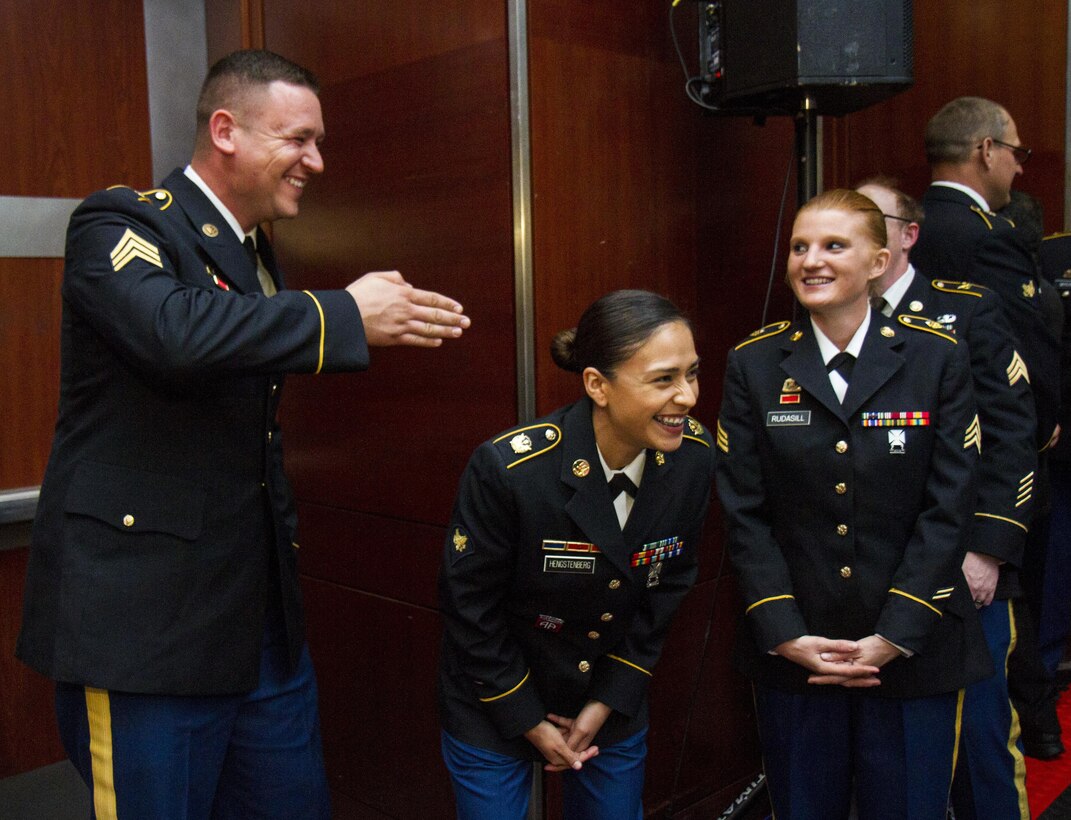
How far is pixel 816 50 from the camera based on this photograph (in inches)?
95.3

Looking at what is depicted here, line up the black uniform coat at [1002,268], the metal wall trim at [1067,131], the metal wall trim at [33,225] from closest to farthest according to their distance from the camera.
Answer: the metal wall trim at [33,225], the black uniform coat at [1002,268], the metal wall trim at [1067,131]

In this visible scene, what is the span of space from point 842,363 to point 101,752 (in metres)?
Result: 1.50

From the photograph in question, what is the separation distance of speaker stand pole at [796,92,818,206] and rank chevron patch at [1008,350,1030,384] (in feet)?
1.95

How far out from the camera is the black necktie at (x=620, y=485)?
6.47ft

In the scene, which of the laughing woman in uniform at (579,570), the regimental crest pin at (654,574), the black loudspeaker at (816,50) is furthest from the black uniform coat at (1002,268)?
the regimental crest pin at (654,574)

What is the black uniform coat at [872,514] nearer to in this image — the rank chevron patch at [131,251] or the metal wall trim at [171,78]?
the rank chevron patch at [131,251]

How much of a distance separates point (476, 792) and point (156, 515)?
75cm

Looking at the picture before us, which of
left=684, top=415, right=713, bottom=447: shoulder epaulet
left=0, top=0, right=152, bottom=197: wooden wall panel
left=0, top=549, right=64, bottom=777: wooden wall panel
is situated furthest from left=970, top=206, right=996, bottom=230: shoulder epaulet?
left=0, top=549, right=64, bottom=777: wooden wall panel

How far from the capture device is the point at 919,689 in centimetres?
207

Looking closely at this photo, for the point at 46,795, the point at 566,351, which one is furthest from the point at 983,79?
the point at 46,795

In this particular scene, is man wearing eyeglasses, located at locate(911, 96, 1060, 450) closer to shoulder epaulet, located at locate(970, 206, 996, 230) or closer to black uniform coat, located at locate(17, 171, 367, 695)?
shoulder epaulet, located at locate(970, 206, 996, 230)

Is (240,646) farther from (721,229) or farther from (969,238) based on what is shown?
(969,238)

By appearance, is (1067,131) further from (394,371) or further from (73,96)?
(73,96)

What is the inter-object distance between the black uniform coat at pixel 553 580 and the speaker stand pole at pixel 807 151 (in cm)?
86
